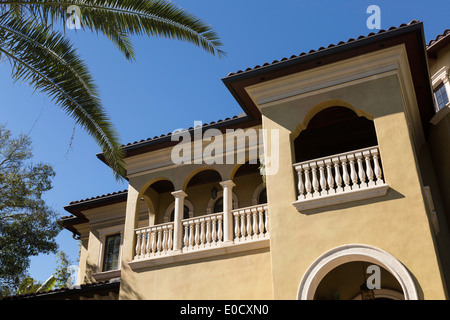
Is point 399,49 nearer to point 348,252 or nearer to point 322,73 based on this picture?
point 322,73

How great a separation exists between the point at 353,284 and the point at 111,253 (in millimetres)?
9094

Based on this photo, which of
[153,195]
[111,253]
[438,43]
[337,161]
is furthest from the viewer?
[111,253]

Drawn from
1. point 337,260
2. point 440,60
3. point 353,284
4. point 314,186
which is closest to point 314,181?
point 314,186

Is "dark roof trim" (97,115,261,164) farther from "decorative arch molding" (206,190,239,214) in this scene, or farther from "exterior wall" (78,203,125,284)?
"exterior wall" (78,203,125,284)

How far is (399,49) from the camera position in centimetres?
1076

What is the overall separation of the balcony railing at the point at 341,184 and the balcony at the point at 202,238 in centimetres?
156

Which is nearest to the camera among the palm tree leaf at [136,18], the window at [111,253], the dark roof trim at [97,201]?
the palm tree leaf at [136,18]

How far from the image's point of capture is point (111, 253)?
702 inches

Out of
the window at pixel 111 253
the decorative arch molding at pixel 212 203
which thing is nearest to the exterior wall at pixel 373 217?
the decorative arch molding at pixel 212 203

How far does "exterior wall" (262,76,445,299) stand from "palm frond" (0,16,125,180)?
408 centimetres

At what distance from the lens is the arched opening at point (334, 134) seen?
12.7m

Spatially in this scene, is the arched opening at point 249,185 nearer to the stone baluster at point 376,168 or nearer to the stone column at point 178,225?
the stone column at point 178,225

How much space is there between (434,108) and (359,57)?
3.46 metres

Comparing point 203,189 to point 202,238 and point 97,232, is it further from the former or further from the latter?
point 97,232
